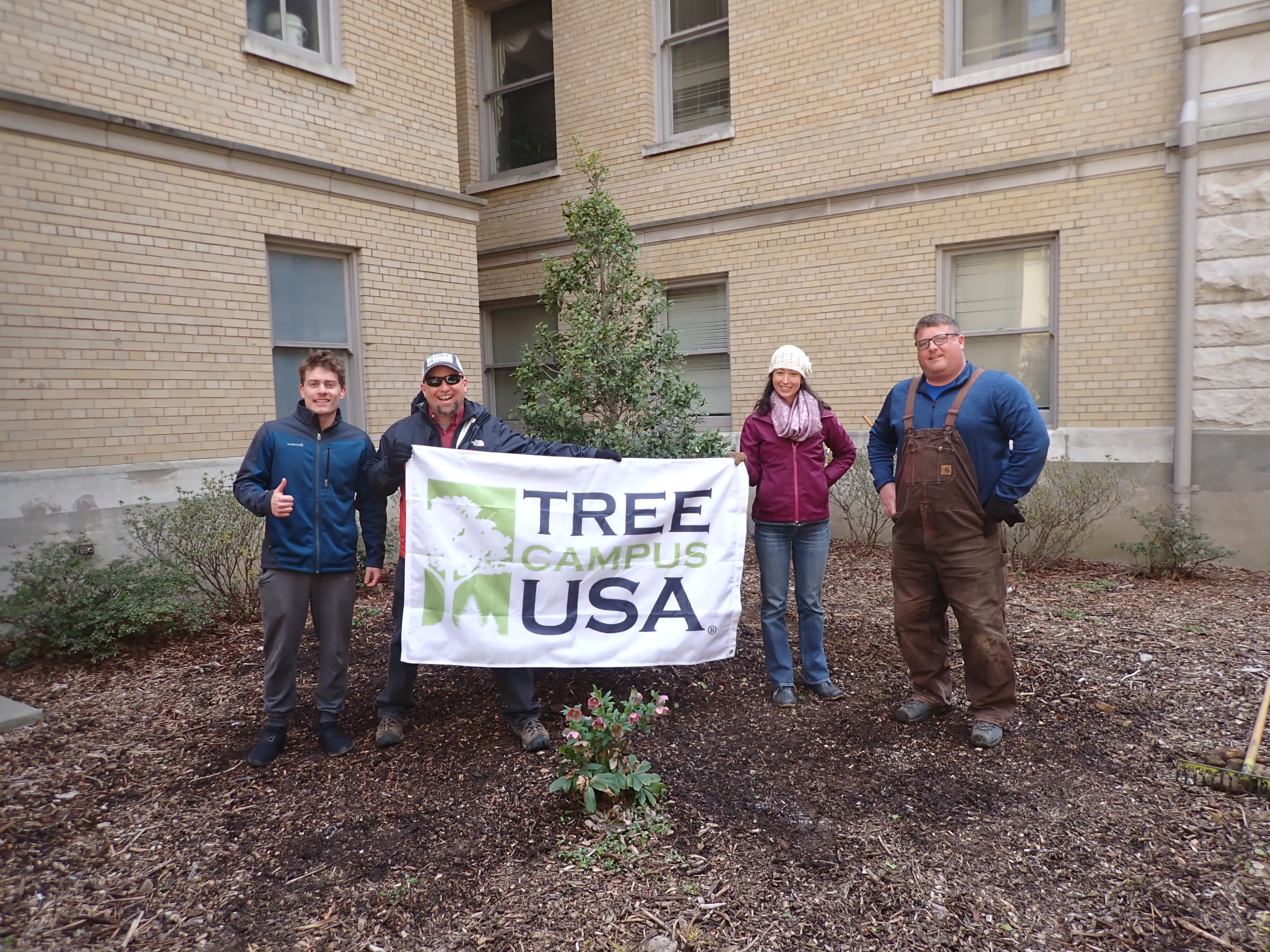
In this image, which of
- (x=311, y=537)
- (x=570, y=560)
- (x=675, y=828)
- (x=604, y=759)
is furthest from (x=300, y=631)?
(x=675, y=828)

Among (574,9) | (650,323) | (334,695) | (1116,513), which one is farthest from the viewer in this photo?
(574,9)

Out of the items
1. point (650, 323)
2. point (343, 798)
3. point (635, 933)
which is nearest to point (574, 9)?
point (650, 323)

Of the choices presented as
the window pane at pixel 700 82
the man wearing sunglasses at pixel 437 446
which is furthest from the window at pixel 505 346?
the man wearing sunglasses at pixel 437 446

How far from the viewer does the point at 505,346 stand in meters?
12.8

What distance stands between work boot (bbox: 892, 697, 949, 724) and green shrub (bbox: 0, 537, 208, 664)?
16.0 ft

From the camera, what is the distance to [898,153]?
9.46 metres

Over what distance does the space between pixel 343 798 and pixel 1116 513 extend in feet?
25.5

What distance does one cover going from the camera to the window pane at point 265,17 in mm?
8344

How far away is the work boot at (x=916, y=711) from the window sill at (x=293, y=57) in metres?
8.15

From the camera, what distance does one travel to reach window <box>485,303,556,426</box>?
12.4 meters

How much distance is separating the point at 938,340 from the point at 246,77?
726 centimetres

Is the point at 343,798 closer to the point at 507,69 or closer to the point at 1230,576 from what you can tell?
the point at 1230,576

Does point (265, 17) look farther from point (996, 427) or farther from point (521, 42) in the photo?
point (996, 427)

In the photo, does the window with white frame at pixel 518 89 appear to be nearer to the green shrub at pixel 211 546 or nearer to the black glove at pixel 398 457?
the green shrub at pixel 211 546
